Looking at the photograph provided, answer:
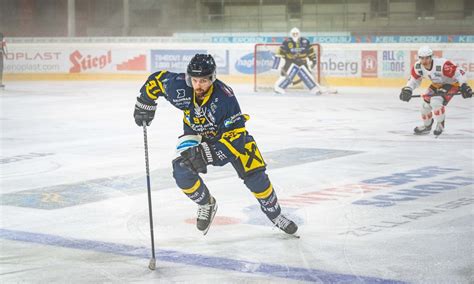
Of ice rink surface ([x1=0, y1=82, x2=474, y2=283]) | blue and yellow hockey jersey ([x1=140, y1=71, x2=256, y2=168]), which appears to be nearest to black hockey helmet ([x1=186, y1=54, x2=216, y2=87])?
blue and yellow hockey jersey ([x1=140, y1=71, x2=256, y2=168])

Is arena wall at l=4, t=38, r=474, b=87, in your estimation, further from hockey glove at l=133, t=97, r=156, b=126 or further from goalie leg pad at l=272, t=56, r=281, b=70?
hockey glove at l=133, t=97, r=156, b=126

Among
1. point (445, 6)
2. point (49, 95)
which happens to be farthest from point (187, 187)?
point (445, 6)

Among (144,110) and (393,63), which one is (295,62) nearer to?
(393,63)

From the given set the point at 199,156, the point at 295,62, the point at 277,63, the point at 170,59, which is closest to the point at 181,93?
the point at 199,156

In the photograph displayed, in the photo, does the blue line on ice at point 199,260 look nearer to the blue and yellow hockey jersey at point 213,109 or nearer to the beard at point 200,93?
the blue and yellow hockey jersey at point 213,109

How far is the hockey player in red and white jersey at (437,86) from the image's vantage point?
1265cm

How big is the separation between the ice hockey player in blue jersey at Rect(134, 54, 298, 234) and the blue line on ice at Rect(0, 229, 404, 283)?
57 cm

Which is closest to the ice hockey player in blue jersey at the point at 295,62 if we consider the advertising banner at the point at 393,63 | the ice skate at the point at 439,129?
the advertising banner at the point at 393,63

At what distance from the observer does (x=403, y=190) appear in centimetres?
814

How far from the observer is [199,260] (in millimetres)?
5391

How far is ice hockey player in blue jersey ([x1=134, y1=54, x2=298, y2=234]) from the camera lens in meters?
5.61

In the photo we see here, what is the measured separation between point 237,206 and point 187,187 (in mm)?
1535

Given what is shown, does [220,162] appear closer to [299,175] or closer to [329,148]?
[299,175]

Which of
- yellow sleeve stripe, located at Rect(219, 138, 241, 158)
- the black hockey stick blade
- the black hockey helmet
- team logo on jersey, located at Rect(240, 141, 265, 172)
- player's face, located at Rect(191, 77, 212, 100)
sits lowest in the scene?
the black hockey stick blade
